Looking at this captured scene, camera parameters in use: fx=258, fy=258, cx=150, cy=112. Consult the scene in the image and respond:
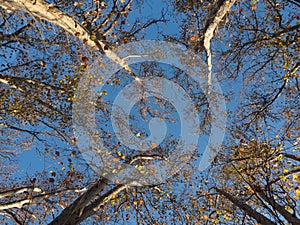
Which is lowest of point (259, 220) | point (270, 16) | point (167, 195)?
point (259, 220)

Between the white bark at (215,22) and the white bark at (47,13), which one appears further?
the white bark at (215,22)

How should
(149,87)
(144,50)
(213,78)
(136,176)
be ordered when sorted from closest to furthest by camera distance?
(136,176)
(213,78)
(144,50)
(149,87)

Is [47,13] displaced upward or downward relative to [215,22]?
downward

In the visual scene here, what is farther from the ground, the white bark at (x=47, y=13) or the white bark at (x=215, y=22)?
the white bark at (x=215, y=22)

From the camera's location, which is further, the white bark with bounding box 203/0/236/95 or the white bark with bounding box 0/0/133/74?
the white bark with bounding box 203/0/236/95

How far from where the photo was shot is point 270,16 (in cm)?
660

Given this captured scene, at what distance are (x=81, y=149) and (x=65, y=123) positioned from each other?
5.49 ft

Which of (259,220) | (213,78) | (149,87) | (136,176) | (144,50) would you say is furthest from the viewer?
(149,87)

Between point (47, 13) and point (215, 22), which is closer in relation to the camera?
point (47, 13)

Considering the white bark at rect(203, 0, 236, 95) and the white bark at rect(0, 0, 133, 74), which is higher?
the white bark at rect(203, 0, 236, 95)

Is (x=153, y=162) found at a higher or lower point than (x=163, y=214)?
higher

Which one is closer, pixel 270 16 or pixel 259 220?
pixel 259 220

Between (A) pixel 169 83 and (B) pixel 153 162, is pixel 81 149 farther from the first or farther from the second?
(A) pixel 169 83

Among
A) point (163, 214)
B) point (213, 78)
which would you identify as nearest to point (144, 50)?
point (213, 78)
